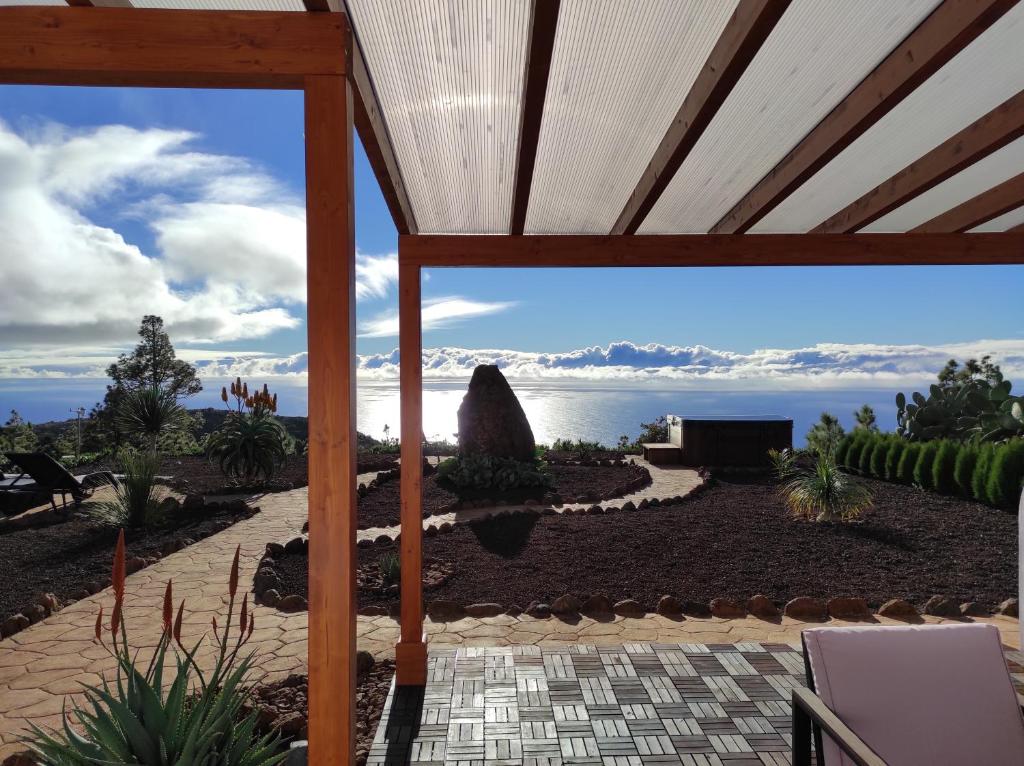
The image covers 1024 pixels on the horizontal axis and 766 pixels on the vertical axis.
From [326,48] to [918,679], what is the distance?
2677mm

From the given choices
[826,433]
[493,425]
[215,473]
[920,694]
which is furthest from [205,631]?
[826,433]

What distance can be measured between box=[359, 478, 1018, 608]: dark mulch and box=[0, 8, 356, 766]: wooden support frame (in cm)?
380

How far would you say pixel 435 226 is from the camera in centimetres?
444

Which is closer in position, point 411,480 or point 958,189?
point 958,189

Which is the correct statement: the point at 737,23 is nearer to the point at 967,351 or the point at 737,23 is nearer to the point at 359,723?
the point at 359,723

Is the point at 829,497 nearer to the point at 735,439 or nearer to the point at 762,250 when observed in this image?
the point at 762,250

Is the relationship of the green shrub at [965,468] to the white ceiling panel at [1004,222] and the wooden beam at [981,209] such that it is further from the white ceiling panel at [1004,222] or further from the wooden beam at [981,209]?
the wooden beam at [981,209]

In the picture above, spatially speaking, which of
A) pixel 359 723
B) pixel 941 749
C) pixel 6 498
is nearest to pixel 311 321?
pixel 941 749

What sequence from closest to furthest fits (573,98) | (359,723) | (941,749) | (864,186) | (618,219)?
(941,749)
(573,98)
(359,723)
(864,186)
(618,219)

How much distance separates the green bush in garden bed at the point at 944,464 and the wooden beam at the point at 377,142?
8416mm

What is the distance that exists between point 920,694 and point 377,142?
9.47 feet

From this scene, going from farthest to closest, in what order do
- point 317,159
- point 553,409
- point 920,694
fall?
point 553,409, point 920,694, point 317,159

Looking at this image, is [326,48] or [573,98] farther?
[573,98]

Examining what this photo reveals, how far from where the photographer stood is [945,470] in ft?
30.6
